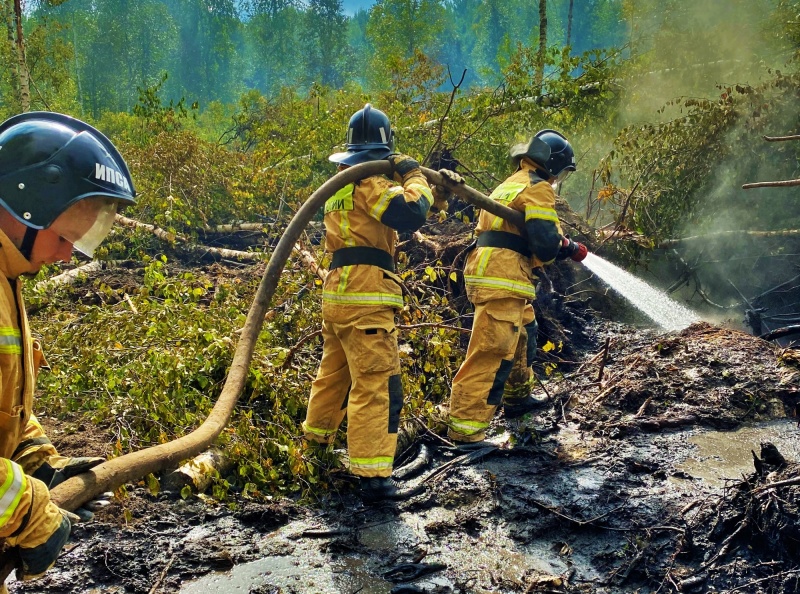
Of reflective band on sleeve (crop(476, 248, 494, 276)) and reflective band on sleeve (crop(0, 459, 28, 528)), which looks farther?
reflective band on sleeve (crop(476, 248, 494, 276))

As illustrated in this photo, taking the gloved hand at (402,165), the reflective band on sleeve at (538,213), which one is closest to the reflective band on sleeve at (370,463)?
the gloved hand at (402,165)

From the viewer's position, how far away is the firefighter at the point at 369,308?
12.0ft

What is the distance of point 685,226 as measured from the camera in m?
8.28

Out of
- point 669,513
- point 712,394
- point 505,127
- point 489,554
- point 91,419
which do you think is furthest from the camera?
point 505,127

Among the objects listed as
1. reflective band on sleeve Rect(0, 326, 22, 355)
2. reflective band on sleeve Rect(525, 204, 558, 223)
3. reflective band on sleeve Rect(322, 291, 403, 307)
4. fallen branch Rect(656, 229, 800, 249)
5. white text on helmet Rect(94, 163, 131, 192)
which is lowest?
fallen branch Rect(656, 229, 800, 249)

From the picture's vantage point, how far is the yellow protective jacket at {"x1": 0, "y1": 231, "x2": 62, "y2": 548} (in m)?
1.59

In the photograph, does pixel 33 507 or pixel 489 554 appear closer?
pixel 33 507

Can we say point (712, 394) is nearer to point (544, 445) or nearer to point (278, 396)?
point (544, 445)

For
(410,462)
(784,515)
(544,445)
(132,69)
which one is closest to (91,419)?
(410,462)

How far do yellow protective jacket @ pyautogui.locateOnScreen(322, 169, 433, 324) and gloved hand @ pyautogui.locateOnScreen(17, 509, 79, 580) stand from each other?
2141mm

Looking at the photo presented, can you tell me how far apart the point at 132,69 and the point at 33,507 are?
5658 cm

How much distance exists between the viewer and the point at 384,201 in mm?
3652

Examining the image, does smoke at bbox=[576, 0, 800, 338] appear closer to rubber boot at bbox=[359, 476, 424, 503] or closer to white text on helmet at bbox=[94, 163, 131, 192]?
rubber boot at bbox=[359, 476, 424, 503]

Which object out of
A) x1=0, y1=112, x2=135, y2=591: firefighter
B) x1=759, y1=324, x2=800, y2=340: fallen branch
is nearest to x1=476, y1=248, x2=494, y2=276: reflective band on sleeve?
x1=759, y1=324, x2=800, y2=340: fallen branch
